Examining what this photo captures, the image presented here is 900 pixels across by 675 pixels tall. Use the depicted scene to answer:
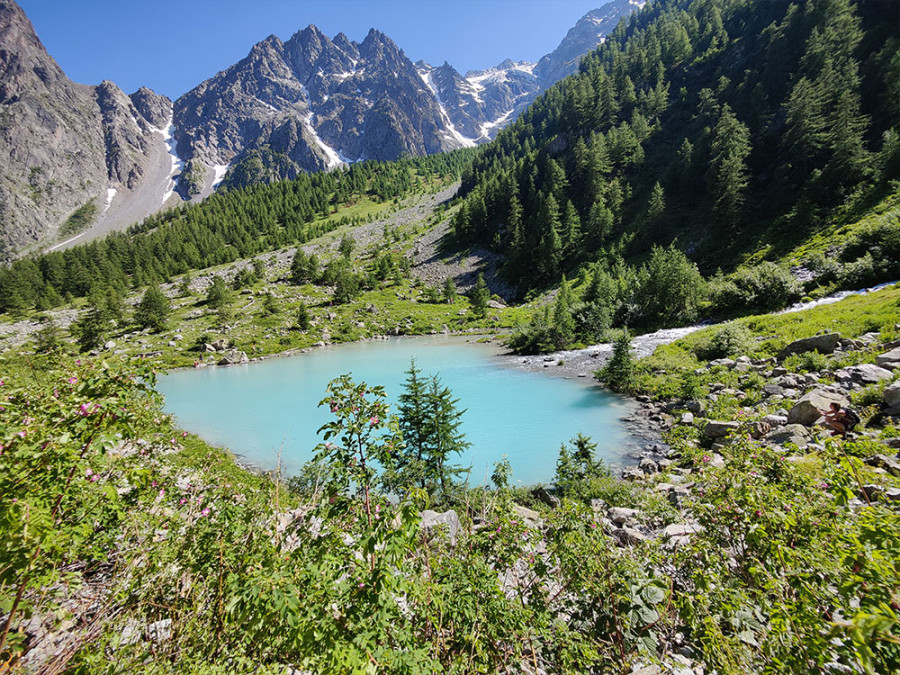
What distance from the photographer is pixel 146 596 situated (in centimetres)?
353

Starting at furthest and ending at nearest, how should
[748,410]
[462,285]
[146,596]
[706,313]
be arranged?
[462,285] → [706,313] → [748,410] → [146,596]

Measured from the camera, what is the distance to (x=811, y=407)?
8984 millimetres

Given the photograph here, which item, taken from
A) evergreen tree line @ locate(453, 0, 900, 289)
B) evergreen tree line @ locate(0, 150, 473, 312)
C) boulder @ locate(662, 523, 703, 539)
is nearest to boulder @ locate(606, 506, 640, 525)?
boulder @ locate(662, 523, 703, 539)

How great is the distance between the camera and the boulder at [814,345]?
1294cm

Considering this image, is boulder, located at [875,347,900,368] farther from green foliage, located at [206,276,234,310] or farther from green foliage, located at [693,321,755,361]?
green foliage, located at [206,276,234,310]

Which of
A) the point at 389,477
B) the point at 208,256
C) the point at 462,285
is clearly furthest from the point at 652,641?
the point at 208,256

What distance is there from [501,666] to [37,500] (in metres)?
3.96

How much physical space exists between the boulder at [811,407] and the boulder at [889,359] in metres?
2.52

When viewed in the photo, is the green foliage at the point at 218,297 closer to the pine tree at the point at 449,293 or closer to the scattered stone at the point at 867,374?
the pine tree at the point at 449,293

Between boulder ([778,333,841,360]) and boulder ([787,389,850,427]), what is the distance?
5353 mm

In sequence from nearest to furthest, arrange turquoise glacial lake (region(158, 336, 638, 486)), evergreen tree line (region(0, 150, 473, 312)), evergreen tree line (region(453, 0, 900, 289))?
turquoise glacial lake (region(158, 336, 638, 486)), evergreen tree line (region(453, 0, 900, 289)), evergreen tree line (region(0, 150, 473, 312))

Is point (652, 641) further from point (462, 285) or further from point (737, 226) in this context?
point (462, 285)

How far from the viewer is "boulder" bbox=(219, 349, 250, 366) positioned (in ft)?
123

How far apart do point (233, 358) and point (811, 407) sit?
4373 centimetres
